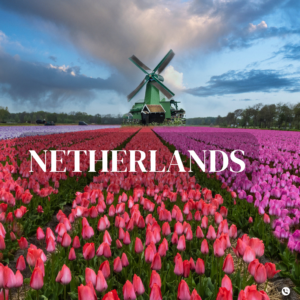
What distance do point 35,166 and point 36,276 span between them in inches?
195

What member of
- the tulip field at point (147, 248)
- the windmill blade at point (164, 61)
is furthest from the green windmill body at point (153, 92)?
the tulip field at point (147, 248)

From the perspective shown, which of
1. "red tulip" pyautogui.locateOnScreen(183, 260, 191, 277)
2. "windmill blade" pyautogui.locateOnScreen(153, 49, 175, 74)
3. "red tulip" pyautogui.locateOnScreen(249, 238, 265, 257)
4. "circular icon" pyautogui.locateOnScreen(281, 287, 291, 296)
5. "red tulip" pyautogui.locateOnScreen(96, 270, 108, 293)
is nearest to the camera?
"red tulip" pyautogui.locateOnScreen(96, 270, 108, 293)

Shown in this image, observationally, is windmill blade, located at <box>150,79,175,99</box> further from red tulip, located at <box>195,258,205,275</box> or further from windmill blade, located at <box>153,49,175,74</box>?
red tulip, located at <box>195,258,205,275</box>

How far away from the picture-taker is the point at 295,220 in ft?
10.6

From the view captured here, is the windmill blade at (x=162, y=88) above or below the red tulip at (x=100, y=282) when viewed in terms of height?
above

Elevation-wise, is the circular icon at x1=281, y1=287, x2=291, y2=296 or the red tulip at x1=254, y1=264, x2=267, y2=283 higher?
the red tulip at x1=254, y1=264, x2=267, y2=283

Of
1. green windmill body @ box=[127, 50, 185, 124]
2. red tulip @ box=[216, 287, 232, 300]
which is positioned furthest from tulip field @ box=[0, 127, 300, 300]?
green windmill body @ box=[127, 50, 185, 124]

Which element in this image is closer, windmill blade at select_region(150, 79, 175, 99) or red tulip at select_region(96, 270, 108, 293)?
red tulip at select_region(96, 270, 108, 293)

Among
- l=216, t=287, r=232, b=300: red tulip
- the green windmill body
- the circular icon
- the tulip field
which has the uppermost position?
the green windmill body

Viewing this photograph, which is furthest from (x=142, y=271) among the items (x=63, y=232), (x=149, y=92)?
(x=149, y=92)

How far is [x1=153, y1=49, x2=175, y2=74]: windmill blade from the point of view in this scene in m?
59.2

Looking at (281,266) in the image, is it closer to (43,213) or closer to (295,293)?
(295,293)

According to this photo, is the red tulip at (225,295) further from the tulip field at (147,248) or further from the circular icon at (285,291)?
the circular icon at (285,291)

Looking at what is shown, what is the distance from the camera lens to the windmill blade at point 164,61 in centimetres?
5922
